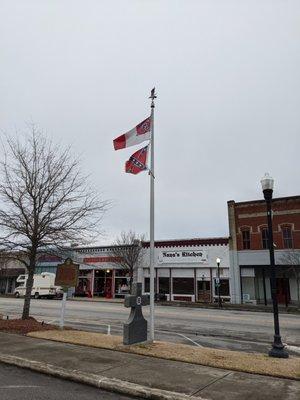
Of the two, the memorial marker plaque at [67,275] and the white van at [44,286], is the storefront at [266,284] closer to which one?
the white van at [44,286]

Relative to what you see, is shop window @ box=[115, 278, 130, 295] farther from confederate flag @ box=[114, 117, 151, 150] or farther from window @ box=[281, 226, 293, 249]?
confederate flag @ box=[114, 117, 151, 150]

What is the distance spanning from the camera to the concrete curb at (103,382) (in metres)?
6.13

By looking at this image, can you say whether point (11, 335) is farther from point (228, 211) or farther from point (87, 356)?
point (228, 211)

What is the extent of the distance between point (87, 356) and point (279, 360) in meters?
4.46

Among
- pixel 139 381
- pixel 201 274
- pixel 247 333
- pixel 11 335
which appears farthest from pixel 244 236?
pixel 139 381

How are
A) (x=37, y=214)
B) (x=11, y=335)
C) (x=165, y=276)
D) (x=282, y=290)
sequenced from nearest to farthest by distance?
(x=11, y=335), (x=37, y=214), (x=282, y=290), (x=165, y=276)

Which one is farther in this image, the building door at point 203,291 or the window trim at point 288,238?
the building door at point 203,291

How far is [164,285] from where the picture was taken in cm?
4225

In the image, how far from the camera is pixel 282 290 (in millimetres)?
35938

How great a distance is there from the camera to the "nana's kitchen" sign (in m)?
40.2

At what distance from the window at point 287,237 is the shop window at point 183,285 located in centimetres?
1029

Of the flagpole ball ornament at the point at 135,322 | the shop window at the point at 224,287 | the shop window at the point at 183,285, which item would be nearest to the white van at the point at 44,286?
the shop window at the point at 183,285

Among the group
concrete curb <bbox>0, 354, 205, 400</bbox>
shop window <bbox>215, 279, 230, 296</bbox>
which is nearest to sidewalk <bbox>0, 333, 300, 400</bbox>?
concrete curb <bbox>0, 354, 205, 400</bbox>

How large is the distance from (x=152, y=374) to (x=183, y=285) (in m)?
34.2
